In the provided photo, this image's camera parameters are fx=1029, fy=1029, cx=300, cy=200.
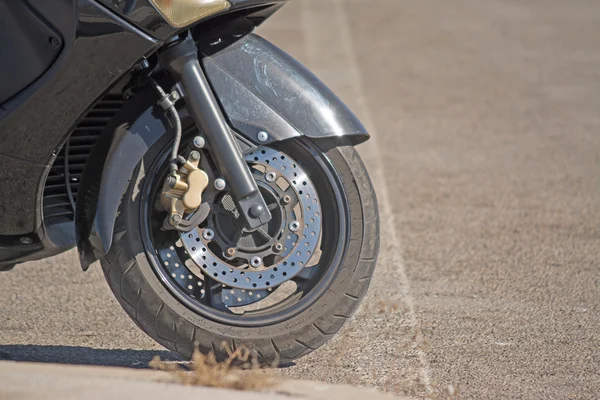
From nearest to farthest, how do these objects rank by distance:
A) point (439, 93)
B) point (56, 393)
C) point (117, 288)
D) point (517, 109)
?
point (56, 393), point (117, 288), point (517, 109), point (439, 93)

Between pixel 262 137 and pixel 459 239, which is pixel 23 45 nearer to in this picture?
pixel 262 137

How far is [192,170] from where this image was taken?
12.1ft

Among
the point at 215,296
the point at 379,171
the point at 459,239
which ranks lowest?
the point at 459,239

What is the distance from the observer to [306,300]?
3842mm

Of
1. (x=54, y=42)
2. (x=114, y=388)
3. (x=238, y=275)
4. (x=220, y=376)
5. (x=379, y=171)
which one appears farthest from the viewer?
(x=379, y=171)

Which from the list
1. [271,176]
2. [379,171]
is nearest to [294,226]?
[271,176]

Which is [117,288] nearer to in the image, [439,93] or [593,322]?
Answer: [593,322]

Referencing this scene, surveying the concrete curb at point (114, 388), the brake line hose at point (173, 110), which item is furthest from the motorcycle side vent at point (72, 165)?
the concrete curb at point (114, 388)

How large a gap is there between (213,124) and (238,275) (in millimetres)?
577

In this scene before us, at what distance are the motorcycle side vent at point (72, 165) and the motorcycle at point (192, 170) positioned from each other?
11 cm

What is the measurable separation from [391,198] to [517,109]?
2847mm

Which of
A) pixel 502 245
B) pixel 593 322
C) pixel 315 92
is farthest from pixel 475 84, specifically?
pixel 315 92

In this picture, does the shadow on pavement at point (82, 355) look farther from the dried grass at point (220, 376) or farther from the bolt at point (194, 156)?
the bolt at point (194, 156)

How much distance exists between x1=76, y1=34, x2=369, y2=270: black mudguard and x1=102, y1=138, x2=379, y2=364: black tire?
0.24 ft
